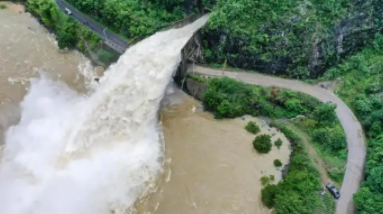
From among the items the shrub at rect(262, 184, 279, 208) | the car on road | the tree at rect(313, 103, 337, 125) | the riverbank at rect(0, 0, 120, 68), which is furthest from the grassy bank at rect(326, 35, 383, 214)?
the riverbank at rect(0, 0, 120, 68)

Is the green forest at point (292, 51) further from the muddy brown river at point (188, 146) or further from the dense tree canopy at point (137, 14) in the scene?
the muddy brown river at point (188, 146)

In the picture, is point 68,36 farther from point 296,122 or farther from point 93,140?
point 296,122

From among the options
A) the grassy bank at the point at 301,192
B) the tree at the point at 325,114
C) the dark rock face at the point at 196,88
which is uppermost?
the tree at the point at 325,114

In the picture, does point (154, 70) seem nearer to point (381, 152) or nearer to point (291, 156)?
point (291, 156)

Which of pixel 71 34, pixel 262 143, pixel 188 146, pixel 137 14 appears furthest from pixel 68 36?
pixel 262 143

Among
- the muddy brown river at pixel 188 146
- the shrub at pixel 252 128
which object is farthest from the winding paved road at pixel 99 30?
the shrub at pixel 252 128

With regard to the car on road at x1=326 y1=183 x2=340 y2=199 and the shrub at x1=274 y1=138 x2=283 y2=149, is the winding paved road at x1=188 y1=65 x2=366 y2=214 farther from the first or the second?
the shrub at x1=274 y1=138 x2=283 y2=149
